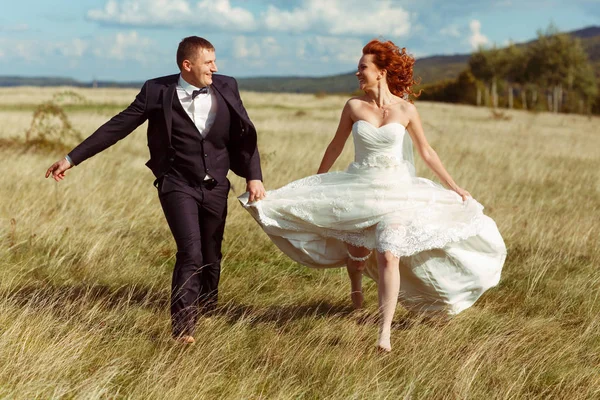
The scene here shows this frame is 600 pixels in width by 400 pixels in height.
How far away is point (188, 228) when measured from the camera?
15.5 ft

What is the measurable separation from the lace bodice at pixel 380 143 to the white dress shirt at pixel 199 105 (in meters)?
1.01

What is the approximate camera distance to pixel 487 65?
76938mm

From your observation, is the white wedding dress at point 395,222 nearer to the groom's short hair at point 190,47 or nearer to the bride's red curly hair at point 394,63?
the bride's red curly hair at point 394,63

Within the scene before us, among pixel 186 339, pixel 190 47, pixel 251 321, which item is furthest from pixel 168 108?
pixel 251 321

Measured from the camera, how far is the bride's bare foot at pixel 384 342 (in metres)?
4.45

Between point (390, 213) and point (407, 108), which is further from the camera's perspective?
point (407, 108)

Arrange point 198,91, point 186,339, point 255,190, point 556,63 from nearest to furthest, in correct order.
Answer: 1. point 186,339
2. point 198,91
3. point 255,190
4. point 556,63

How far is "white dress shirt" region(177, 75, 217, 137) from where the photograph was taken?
472cm

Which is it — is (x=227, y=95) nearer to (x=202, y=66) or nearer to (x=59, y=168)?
(x=202, y=66)

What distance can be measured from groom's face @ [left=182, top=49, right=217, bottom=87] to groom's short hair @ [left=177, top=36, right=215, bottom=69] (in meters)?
0.02

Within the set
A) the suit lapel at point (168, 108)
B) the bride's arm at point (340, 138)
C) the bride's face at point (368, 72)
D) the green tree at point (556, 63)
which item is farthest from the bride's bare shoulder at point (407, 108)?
the green tree at point (556, 63)

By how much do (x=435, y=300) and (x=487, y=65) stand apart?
76.1m

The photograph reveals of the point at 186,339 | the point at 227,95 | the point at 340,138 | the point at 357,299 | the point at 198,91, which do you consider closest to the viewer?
the point at 186,339

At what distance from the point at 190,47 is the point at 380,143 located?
1435mm
